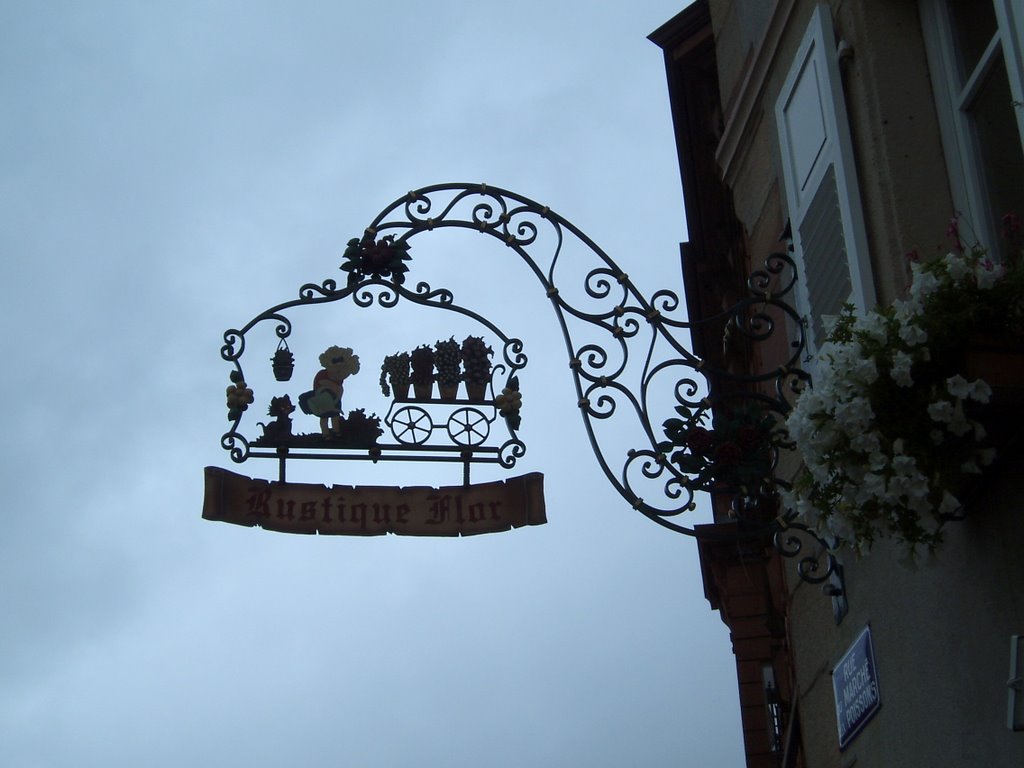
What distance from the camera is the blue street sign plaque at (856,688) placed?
4.84m

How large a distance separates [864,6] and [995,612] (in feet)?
7.61

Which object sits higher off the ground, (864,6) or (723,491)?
(864,6)

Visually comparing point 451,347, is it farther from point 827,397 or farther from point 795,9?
point 827,397

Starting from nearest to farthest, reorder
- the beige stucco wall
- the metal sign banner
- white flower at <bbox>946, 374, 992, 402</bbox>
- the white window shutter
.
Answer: white flower at <bbox>946, 374, 992, 402</bbox> → the beige stucco wall → the white window shutter → the metal sign banner

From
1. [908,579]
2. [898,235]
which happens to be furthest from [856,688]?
[898,235]

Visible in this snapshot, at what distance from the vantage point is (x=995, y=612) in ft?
12.0

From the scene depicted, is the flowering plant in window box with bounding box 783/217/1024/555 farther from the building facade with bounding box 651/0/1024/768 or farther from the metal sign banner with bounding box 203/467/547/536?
the metal sign banner with bounding box 203/467/547/536

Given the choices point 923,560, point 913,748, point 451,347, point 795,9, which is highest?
point 795,9

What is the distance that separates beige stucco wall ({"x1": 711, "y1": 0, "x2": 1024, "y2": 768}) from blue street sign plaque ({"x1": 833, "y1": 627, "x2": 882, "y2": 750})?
5cm

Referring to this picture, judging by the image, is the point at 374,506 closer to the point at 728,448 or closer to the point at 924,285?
the point at 728,448

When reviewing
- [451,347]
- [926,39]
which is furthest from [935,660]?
[451,347]

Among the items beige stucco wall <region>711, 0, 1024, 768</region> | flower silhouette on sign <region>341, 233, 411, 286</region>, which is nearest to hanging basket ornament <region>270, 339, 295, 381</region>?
flower silhouette on sign <region>341, 233, 411, 286</region>

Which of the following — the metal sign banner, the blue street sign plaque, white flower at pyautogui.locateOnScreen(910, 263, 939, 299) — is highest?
white flower at pyautogui.locateOnScreen(910, 263, 939, 299)

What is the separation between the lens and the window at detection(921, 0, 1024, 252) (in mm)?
4148
